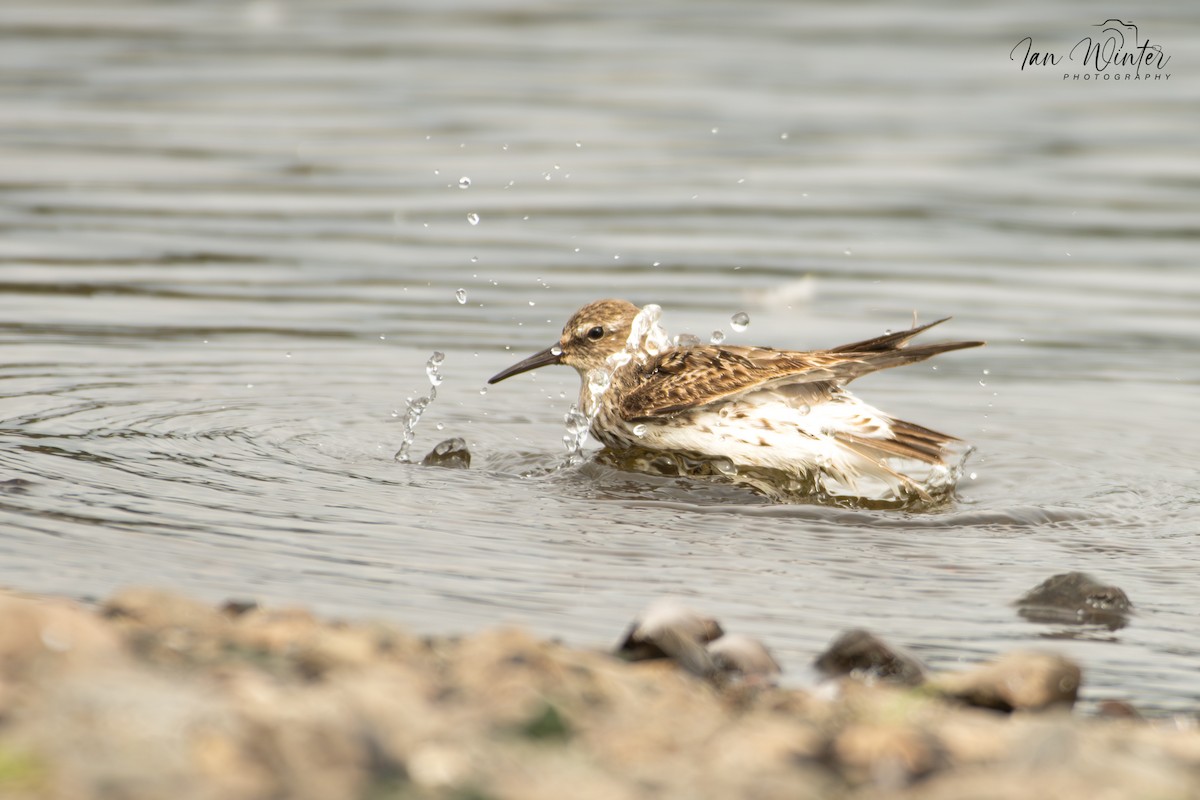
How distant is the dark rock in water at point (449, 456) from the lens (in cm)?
967

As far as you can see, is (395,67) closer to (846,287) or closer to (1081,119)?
(1081,119)

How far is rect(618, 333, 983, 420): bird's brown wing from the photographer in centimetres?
915

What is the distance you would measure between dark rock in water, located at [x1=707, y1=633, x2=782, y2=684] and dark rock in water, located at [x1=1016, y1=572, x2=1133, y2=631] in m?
1.53

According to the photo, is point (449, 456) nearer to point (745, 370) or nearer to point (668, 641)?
point (745, 370)

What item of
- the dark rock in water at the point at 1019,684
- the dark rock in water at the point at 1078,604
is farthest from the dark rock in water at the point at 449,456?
the dark rock in water at the point at 1019,684

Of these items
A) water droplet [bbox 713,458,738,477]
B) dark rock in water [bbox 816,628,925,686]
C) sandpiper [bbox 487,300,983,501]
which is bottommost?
dark rock in water [bbox 816,628,925,686]

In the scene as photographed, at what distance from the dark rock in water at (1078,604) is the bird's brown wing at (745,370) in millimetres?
1768

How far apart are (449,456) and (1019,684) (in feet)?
14.5

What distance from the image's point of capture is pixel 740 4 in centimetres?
2720

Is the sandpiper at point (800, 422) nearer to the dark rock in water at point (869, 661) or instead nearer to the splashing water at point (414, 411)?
the splashing water at point (414, 411)

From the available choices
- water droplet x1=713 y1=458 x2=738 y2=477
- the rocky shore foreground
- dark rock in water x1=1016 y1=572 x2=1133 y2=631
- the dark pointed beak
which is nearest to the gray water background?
dark rock in water x1=1016 y1=572 x2=1133 y2=631

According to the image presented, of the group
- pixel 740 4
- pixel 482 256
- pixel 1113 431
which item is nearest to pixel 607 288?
pixel 482 256

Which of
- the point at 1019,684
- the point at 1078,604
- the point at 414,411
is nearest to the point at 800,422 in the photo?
the point at 414,411

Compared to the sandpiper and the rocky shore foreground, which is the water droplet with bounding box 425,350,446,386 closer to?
the sandpiper
